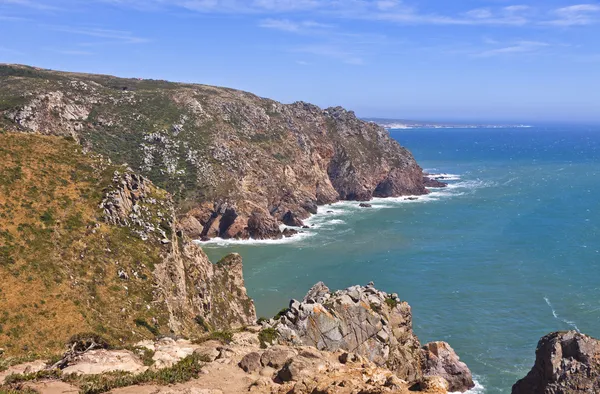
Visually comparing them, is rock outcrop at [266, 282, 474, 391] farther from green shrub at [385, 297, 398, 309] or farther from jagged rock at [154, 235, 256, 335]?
jagged rock at [154, 235, 256, 335]

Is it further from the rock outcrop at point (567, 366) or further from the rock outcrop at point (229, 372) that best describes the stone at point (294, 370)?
the rock outcrop at point (567, 366)

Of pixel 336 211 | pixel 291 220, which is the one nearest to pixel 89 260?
pixel 291 220

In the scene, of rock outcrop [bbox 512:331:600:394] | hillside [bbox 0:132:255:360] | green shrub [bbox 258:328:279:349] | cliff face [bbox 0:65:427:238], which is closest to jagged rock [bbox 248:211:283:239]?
cliff face [bbox 0:65:427:238]

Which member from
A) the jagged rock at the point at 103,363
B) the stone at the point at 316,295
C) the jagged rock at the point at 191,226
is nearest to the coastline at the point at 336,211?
the jagged rock at the point at 191,226

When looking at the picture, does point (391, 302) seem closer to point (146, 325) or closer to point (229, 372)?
point (146, 325)

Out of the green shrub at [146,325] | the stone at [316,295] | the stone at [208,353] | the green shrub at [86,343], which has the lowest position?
the green shrub at [146,325]

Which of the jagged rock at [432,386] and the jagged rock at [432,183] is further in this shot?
the jagged rock at [432,183]

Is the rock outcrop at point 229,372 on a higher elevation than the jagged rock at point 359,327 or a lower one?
higher

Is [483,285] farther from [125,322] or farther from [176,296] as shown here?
[125,322]
